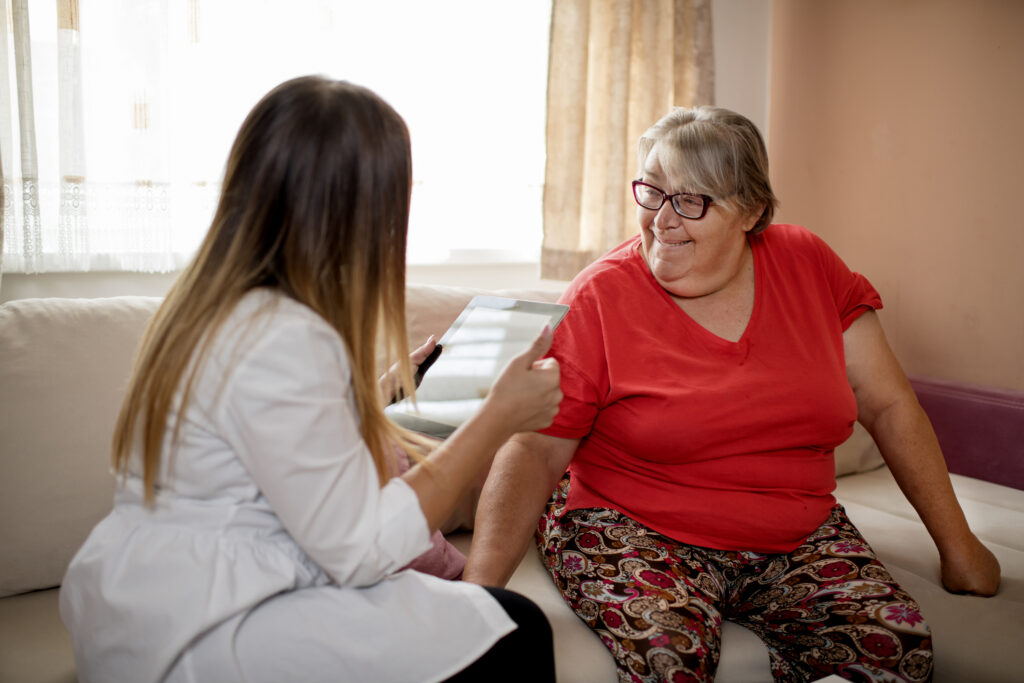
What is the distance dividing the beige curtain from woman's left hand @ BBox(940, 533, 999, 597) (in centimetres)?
130

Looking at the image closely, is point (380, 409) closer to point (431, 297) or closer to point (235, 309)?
point (235, 309)

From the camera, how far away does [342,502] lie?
2.55ft

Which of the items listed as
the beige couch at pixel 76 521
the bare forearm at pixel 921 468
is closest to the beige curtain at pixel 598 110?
the bare forearm at pixel 921 468

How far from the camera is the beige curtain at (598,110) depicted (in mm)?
2340

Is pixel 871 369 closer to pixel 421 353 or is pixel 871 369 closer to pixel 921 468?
pixel 921 468

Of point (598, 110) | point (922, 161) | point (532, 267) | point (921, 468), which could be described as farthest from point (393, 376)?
point (922, 161)

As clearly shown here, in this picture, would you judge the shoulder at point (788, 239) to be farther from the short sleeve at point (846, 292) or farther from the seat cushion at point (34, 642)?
the seat cushion at point (34, 642)

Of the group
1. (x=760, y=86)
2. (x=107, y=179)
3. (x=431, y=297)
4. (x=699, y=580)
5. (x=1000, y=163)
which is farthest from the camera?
(x=760, y=86)

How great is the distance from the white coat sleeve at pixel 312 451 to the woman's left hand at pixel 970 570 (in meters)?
1.02

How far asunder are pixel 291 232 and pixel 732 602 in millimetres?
897

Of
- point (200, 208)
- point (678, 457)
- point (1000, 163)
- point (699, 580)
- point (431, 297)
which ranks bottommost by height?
point (699, 580)

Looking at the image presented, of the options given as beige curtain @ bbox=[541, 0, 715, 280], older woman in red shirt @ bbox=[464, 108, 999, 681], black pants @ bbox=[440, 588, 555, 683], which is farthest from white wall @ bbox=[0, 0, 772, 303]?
black pants @ bbox=[440, 588, 555, 683]

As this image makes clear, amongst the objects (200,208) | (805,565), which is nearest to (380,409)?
(805,565)

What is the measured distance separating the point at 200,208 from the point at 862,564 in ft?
5.24
